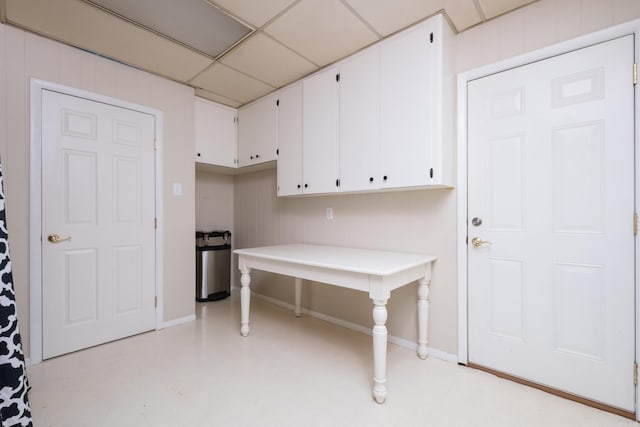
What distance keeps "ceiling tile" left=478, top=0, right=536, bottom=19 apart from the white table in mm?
1701

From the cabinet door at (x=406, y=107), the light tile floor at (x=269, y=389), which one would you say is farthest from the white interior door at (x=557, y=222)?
the cabinet door at (x=406, y=107)

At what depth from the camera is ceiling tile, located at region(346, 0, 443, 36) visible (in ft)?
5.85

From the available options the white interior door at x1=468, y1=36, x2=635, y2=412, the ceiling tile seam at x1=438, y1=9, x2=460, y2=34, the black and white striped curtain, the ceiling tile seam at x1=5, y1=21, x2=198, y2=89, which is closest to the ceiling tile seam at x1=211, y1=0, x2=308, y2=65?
the ceiling tile seam at x1=5, y1=21, x2=198, y2=89

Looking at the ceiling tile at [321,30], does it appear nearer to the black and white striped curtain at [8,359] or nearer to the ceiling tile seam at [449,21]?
the ceiling tile seam at [449,21]

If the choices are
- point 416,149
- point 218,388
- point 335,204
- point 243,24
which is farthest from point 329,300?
point 243,24

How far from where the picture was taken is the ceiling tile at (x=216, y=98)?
308cm

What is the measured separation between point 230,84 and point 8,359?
102 inches

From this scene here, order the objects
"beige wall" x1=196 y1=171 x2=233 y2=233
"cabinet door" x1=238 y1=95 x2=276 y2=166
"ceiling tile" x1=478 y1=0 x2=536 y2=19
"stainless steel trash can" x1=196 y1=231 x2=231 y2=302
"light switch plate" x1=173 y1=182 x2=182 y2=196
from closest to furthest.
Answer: "ceiling tile" x1=478 y1=0 x2=536 y2=19, "light switch plate" x1=173 y1=182 x2=182 y2=196, "cabinet door" x1=238 y1=95 x2=276 y2=166, "stainless steel trash can" x1=196 y1=231 x2=231 y2=302, "beige wall" x1=196 y1=171 x2=233 y2=233

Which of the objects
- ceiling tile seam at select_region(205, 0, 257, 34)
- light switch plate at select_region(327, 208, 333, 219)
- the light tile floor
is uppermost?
ceiling tile seam at select_region(205, 0, 257, 34)

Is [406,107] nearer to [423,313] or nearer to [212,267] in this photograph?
[423,313]

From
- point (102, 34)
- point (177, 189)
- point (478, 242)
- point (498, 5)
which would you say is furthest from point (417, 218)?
point (102, 34)

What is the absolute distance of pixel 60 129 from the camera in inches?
87.8

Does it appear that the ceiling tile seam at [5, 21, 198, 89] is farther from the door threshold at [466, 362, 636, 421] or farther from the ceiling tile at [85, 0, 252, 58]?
the door threshold at [466, 362, 636, 421]

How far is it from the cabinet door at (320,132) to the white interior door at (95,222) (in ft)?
4.91
